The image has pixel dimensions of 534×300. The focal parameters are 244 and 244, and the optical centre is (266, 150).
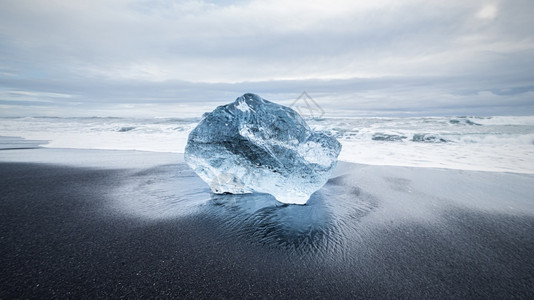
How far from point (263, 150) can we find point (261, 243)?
55.1 inches

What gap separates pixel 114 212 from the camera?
9.51 feet

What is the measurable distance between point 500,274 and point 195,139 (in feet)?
11.8

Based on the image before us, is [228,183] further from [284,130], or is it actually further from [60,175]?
[60,175]

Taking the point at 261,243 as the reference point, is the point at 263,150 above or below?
above

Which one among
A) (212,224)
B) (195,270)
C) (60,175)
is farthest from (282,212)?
(60,175)

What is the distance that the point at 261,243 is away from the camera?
2242 millimetres

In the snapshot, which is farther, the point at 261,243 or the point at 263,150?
the point at 263,150

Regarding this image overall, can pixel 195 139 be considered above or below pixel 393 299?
above

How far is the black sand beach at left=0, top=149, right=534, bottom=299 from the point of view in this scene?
162 cm

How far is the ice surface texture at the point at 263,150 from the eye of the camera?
3.37 meters

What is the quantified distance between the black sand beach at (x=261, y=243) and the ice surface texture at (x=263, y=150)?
0.28m

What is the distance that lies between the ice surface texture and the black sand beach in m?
0.28

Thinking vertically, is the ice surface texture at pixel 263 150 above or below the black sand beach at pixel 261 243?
above

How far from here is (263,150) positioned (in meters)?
3.35
